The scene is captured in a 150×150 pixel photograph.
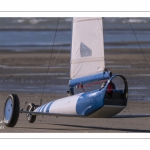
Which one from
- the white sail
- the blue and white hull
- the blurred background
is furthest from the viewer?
the blurred background

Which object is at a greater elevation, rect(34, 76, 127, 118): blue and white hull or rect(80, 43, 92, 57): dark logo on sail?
rect(80, 43, 92, 57): dark logo on sail

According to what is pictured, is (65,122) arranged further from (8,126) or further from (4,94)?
(4,94)

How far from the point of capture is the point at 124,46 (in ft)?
71.5

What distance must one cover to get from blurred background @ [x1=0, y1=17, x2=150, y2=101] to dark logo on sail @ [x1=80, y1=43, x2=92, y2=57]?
284 cm

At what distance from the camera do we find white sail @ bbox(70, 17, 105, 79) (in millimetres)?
12867

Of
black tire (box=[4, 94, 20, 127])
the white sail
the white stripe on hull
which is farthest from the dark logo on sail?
black tire (box=[4, 94, 20, 127])

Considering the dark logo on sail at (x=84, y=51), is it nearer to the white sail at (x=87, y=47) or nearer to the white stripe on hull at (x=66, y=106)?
the white sail at (x=87, y=47)

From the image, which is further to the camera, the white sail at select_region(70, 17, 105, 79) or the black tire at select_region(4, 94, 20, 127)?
the white sail at select_region(70, 17, 105, 79)

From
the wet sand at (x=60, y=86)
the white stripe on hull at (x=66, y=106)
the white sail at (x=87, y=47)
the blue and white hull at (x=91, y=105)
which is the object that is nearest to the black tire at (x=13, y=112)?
the wet sand at (x=60, y=86)

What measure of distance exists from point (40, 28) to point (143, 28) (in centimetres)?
400

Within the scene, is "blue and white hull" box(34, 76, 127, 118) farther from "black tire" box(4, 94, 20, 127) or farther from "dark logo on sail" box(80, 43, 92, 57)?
"dark logo on sail" box(80, 43, 92, 57)

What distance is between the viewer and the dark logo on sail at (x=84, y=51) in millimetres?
12945

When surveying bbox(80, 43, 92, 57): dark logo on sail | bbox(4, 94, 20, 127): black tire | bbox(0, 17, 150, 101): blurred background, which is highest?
bbox(0, 17, 150, 101): blurred background
